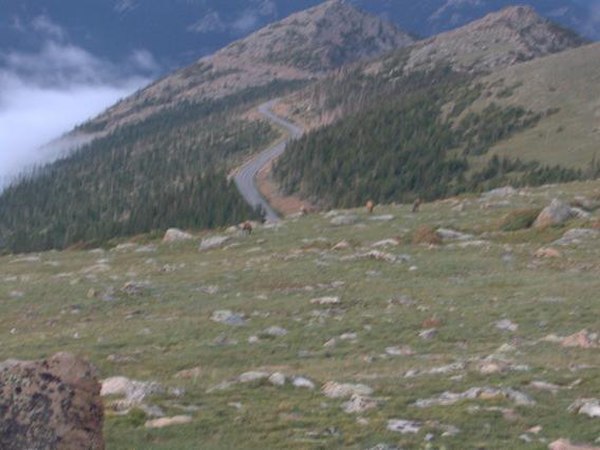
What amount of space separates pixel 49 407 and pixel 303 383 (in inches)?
288

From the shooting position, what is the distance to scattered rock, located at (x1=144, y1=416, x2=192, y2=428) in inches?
659

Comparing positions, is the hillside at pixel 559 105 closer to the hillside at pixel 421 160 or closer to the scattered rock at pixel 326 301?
the hillside at pixel 421 160

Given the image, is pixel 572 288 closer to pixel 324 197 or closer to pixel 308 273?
pixel 308 273

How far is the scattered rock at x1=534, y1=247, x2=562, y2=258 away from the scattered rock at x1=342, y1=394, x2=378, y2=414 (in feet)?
Answer: 73.0

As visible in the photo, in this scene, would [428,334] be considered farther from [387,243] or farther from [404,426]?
[387,243]

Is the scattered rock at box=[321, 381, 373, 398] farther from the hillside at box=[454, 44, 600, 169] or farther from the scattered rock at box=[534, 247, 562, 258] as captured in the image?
the hillside at box=[454, 44, 600, 169]

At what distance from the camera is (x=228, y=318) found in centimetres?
2862

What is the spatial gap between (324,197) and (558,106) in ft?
145

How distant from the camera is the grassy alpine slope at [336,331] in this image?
661 inches

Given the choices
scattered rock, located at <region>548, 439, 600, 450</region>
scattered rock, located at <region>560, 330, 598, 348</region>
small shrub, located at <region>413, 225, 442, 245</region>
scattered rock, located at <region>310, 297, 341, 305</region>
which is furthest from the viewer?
small shrub, located at <region>413, 225, 442, 245</region>

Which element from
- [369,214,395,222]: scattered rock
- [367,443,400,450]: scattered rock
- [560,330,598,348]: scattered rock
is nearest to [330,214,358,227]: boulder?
[369,214,395,222]: scattered rock

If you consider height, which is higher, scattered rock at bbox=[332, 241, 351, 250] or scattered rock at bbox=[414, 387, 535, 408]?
scattered rock at bbox=[332, 241, 351, 250]

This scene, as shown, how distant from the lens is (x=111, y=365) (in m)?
23.2

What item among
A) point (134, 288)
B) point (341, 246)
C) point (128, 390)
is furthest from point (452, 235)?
point (128, 390)
